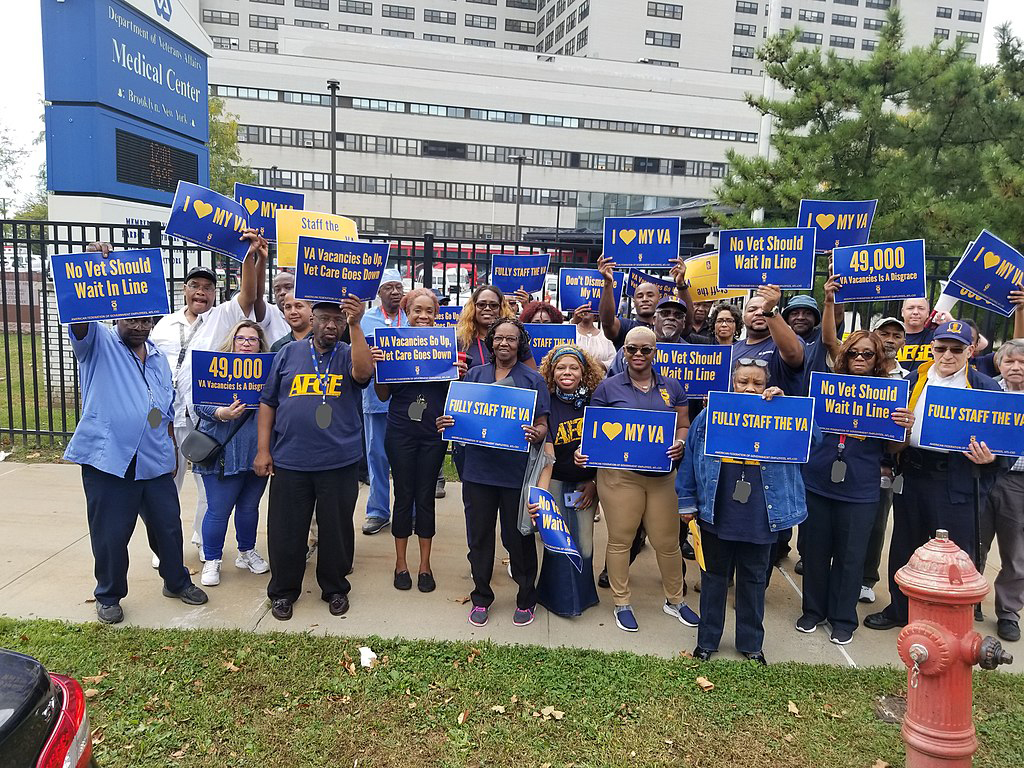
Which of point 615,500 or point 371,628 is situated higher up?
point 615,500

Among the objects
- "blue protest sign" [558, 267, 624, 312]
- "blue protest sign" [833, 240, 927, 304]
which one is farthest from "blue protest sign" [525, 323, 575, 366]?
"blue protest sign" [833, 240, 927, 304]

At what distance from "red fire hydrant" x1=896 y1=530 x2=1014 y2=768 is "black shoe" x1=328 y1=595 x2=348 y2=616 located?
11.6 ft

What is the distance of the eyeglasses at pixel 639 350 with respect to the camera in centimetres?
472

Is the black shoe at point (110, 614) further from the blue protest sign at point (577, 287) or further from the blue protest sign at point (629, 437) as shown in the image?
the blue protest sign at point (577, 287)

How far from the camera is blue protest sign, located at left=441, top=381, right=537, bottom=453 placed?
4.73 meters

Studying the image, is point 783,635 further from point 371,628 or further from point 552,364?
point 371,628

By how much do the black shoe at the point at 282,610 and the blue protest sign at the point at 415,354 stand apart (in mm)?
1706

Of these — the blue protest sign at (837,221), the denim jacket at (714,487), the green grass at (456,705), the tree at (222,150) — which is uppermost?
the tree at (222,150)

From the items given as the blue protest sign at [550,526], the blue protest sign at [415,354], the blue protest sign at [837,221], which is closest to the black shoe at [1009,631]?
the blue protest sign at [837,221]

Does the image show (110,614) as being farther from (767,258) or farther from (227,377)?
(767,258)

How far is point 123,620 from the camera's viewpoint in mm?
4738

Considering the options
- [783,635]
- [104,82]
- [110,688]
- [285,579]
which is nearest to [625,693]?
[783,635]

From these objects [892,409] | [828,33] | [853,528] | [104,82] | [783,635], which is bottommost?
[783,635]

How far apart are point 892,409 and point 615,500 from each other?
6.34 feet
